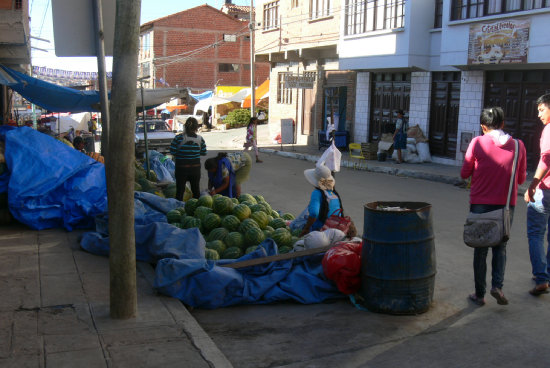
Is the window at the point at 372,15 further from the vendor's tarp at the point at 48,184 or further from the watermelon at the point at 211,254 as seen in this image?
the watermelon at the point at 211,254

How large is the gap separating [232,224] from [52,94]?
6183 mm

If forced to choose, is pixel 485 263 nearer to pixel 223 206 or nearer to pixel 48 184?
pixel 223 206

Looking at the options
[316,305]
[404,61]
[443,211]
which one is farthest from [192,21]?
[316,305]

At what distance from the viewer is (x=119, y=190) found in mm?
4727

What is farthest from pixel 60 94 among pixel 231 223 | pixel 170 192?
pixel 231 223

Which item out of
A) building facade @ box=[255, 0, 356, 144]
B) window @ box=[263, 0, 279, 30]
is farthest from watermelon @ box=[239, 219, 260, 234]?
window @ box=[263, 0, 279, 30]

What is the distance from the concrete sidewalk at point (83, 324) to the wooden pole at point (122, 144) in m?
0.42

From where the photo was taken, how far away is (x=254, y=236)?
7.20 meters

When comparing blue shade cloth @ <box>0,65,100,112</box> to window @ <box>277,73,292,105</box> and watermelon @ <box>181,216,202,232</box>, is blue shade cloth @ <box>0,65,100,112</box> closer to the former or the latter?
watermelon @ <box>181,216,202,232</box>

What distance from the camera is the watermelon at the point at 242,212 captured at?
7758 mm

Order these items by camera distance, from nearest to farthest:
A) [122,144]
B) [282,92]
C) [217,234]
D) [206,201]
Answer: [122,144]
[217,234]
[206,201]
[282,92]

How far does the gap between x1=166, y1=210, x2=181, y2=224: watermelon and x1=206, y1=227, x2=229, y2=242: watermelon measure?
0.88 meters

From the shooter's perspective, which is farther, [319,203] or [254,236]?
[254,236]

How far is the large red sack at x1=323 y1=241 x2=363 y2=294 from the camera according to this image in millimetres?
5801
